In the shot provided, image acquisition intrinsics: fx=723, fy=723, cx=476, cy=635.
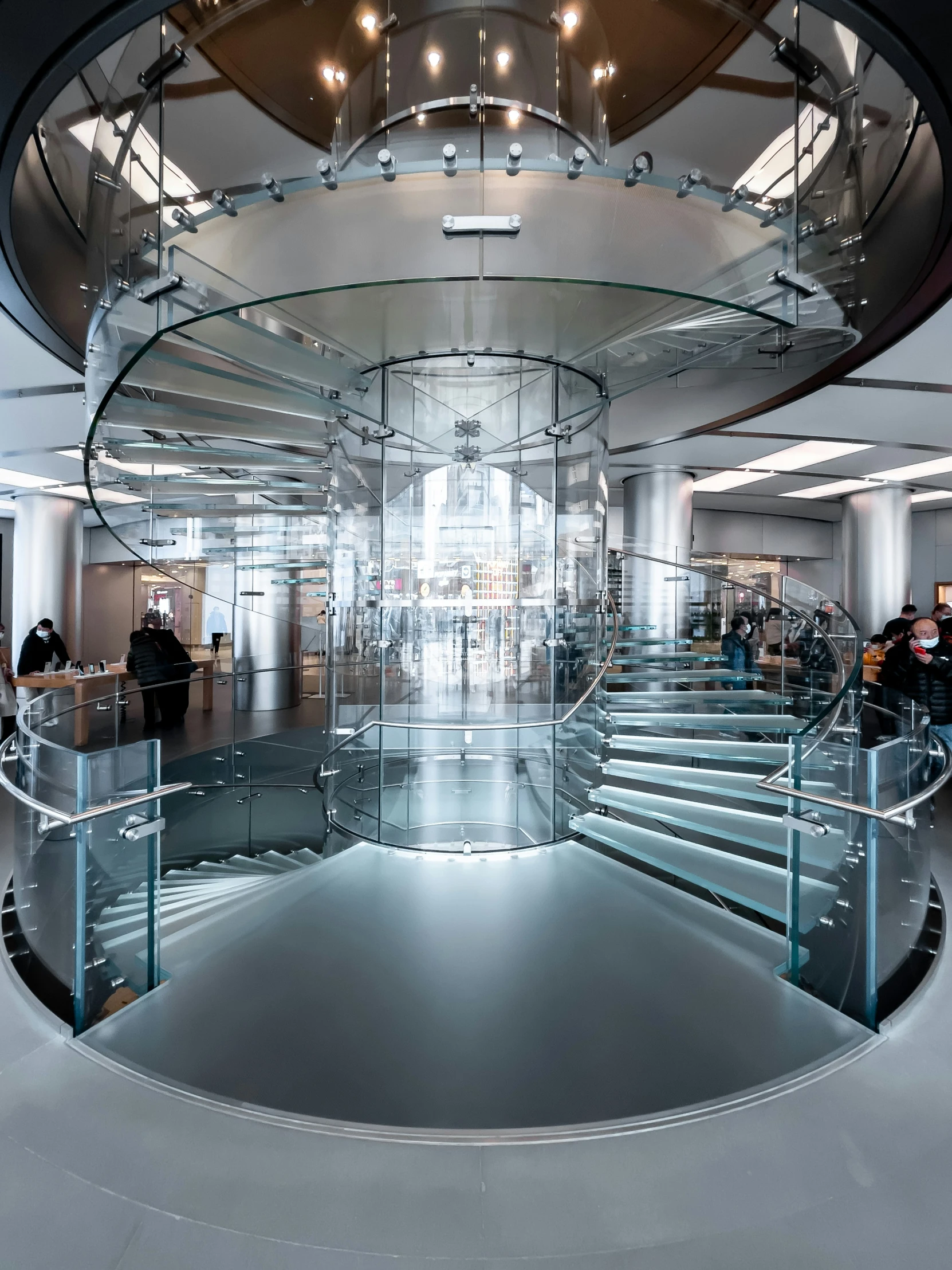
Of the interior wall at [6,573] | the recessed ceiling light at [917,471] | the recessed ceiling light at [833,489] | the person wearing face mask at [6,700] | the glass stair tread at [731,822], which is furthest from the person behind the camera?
the interior wall at [6,573]

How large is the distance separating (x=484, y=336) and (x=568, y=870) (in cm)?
359

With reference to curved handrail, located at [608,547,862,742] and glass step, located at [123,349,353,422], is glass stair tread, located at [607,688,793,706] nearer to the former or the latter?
curved handrail, located at [608,547,862,742]

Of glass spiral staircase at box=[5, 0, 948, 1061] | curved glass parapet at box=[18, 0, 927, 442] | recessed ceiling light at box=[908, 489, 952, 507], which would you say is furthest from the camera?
recessed ceiling light at box=[908, 489, 952, 507]

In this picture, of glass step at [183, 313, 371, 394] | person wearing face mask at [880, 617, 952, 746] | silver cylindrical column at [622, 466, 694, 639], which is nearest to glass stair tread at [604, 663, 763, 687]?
person wearing face mask at [880, 617, 952, 746]

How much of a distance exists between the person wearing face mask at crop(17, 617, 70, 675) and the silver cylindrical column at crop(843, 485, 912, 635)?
12.5 m

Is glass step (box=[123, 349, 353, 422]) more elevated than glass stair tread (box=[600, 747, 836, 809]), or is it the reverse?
glass step (box=[123, 349, 353, 422])

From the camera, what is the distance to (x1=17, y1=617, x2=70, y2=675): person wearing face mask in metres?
10.5

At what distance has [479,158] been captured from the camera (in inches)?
132

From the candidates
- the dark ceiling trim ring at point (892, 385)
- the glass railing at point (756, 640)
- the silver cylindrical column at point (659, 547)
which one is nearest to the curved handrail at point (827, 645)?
the glass railing at point (756, 640)

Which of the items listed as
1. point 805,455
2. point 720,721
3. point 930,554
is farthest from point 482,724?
point 930,554

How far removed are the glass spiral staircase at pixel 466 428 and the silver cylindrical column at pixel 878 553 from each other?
6138mm

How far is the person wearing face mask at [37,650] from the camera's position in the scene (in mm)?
10484

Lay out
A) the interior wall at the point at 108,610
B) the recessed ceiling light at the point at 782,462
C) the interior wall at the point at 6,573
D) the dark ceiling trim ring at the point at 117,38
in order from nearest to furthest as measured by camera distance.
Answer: the dark ceiling trim ring at the point at 117,38 < the recessed ceiling light at the point at 782,462 < the interior wall at the point at 6,573 < the interior wall at the point at 108,610

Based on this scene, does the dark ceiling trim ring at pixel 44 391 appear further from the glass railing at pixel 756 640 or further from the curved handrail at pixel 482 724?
the glass railing at pixel 756 640
